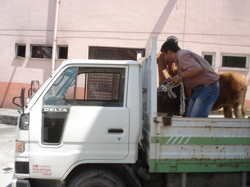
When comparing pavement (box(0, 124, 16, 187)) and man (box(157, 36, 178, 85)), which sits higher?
man (box(157, 36, 178, 85))

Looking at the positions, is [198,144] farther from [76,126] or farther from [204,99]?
[76,126]

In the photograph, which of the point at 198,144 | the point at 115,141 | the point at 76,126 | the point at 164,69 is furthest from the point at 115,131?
the point at 164,69

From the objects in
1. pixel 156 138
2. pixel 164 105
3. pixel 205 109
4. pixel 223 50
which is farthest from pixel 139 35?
pixel 156 138

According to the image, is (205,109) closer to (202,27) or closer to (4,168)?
(4,168)

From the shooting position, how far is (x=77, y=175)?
2863 mm

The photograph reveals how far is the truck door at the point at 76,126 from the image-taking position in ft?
9.12

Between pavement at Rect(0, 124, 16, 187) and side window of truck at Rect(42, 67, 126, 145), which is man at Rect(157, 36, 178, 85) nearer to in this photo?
side window of truck at Rect(42, 67, 126, 145)

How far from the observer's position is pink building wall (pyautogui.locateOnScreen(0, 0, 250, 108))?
9.11 metres

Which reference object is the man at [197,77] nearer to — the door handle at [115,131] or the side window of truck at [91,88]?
the side window of truck at [91,88]

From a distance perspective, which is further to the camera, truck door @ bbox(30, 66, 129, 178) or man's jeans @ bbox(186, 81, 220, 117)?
man's jeans @ bbox(186, 81, 220, 117)

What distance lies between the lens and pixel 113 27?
9.39m

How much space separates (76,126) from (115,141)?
497 millimetres

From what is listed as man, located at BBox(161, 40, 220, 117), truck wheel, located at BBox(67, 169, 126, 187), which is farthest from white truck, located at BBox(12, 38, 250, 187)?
man, located at BBox(161, 40, 220, 117)

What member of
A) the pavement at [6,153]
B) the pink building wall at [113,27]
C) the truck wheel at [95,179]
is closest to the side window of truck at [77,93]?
the truck wheel at [95,179]
